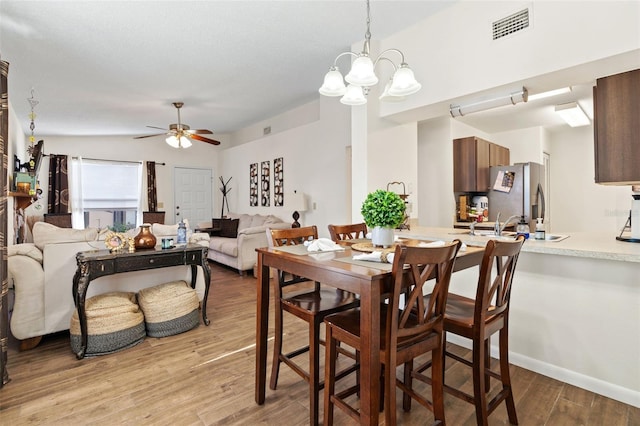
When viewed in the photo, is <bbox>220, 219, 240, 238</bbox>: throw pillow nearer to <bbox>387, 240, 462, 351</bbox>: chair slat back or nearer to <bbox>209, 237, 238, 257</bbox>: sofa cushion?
<bbox>209, 237, 238, 257</bbox>: sofa cushion

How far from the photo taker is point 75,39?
2920 mm

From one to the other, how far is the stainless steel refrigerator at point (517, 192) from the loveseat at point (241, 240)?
10.7 ft

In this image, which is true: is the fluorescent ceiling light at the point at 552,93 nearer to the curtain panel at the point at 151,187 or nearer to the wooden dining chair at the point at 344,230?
the wooden dining chair at the point at 344,230

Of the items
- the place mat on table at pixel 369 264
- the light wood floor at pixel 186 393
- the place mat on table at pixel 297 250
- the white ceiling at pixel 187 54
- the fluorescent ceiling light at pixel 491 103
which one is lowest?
the light wood floor at pixel 186 393

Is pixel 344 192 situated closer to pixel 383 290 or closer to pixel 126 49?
pixel 126 49

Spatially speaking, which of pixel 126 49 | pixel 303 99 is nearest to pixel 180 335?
pixel 126 49

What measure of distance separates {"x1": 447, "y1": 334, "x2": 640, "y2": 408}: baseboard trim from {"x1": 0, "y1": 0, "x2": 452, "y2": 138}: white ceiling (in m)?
2.87

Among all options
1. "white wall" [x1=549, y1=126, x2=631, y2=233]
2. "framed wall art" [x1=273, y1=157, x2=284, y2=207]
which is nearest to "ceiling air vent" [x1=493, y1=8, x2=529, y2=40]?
"framed wall art" [x1=273, y1=157, x2=284, y2=207]

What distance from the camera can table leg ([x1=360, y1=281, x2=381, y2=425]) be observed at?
123 centimetres

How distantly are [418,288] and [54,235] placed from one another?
2971mm

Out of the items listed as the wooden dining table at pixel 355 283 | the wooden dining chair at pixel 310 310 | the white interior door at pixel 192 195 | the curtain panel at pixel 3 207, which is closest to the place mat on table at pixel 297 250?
the wooden dining table at pixel 355 283

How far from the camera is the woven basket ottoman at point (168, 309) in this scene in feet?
9.14

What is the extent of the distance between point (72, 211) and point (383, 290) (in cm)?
725

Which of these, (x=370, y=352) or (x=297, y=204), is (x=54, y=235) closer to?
(x=370, y=352)
